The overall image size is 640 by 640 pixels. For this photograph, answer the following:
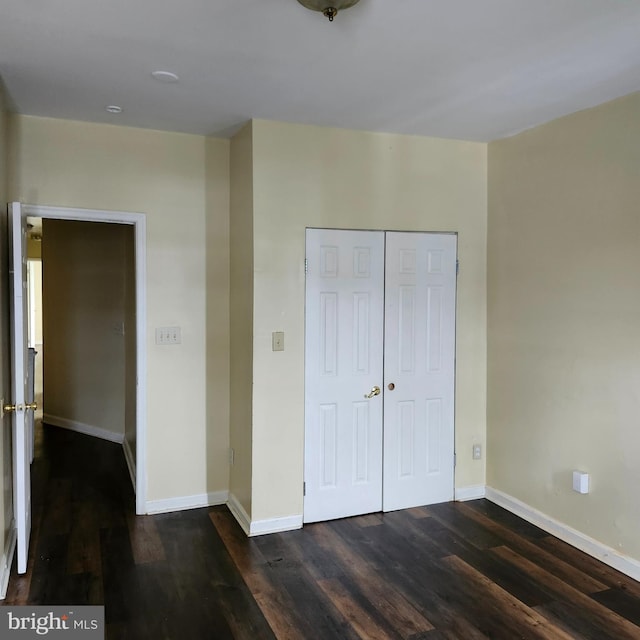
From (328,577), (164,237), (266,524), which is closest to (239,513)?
(266,524)

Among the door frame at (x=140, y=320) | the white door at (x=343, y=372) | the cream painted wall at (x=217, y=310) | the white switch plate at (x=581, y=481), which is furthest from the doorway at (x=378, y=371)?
the door frame at (x=140, y=320)

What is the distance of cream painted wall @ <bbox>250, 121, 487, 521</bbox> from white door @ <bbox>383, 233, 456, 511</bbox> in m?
0.24

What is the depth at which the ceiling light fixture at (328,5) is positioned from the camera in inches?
73.7

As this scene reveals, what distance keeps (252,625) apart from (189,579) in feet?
1.83

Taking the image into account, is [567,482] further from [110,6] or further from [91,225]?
[91,225]

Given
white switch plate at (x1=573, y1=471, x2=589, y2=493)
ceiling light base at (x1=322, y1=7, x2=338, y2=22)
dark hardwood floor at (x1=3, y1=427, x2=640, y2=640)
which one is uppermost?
ceiling light base at (x1=322, y1=7, x2=338, y2=22)

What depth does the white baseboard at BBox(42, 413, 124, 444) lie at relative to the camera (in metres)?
5.60

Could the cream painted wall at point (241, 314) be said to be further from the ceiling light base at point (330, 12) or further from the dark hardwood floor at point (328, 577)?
the ceiling light base at point (330, 12)

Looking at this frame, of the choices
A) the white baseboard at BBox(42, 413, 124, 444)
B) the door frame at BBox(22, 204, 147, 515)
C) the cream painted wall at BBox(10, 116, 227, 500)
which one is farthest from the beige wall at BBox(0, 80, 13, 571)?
the white baseboard at BBox(42, 413, 124, 444)

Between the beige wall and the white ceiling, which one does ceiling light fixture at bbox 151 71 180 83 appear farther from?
the beige wall

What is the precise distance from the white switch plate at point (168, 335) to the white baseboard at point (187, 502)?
108cm

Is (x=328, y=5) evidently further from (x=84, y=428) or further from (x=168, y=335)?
(x=84, y=428)

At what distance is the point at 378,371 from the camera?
377cm

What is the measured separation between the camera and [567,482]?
3395mm
